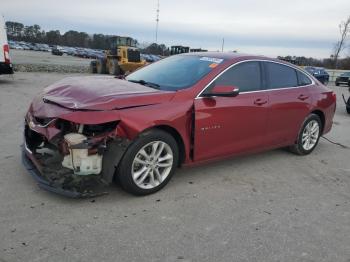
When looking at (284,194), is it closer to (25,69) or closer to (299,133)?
(299,133)

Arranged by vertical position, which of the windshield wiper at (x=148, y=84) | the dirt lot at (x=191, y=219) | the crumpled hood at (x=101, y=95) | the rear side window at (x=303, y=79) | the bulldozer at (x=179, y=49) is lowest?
the dirt lot at (x=191, y=219)

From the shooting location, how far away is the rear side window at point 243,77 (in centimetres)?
509

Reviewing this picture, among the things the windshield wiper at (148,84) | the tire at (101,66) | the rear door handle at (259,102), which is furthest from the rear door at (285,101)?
the tire at (101,66)

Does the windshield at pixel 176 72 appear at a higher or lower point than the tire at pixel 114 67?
higher

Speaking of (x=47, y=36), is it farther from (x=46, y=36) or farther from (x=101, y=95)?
(x=101, y=95)

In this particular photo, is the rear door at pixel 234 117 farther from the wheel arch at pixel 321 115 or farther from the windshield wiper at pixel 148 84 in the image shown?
the wheel arch at pixel 321 115

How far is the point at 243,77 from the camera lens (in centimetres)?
536

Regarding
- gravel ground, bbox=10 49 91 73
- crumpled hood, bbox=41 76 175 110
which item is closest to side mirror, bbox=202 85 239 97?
crumpled hood, bbox=41 76 175 110

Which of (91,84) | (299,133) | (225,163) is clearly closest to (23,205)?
(91,84)

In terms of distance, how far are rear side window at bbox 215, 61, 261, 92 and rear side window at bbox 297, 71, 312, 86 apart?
45.2 inches

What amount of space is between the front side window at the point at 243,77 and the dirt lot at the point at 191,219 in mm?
1215

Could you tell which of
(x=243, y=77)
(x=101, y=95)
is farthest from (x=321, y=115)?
(x=101, y=95)

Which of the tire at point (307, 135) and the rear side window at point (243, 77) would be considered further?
the tire at point (307, 135)

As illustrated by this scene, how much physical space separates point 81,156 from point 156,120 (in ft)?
2.91
